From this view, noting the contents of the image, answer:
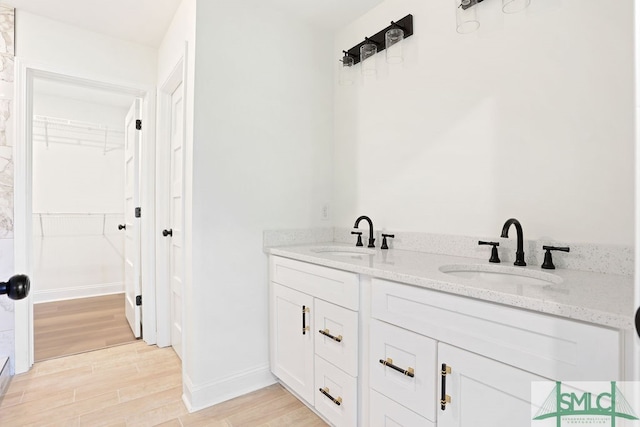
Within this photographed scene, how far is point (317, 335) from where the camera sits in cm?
166

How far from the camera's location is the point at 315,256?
1.69m

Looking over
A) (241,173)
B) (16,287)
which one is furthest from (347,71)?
(16,287)

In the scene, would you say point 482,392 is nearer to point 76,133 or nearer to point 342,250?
point 342,250

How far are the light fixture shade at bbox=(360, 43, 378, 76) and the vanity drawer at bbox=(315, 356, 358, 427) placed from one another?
1783 millimetres

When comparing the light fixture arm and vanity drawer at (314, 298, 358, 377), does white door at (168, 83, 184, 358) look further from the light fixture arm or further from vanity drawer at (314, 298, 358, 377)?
the light fixture arm

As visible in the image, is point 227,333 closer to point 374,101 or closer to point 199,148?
point 199,148

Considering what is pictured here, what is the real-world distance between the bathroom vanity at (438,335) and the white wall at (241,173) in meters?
0.28

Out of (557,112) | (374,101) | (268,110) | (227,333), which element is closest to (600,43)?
(557,112)

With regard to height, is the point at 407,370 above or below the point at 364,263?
below

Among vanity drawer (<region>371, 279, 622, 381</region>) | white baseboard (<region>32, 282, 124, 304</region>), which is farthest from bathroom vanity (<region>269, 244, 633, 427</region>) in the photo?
white baseboard (<region>32, 282, 124, 304</region>)

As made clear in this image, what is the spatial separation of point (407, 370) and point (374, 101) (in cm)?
162

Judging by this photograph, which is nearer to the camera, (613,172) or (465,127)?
(613,172)

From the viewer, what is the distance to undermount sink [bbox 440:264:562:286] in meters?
1.25

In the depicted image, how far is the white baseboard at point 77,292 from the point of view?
12.5 feet
